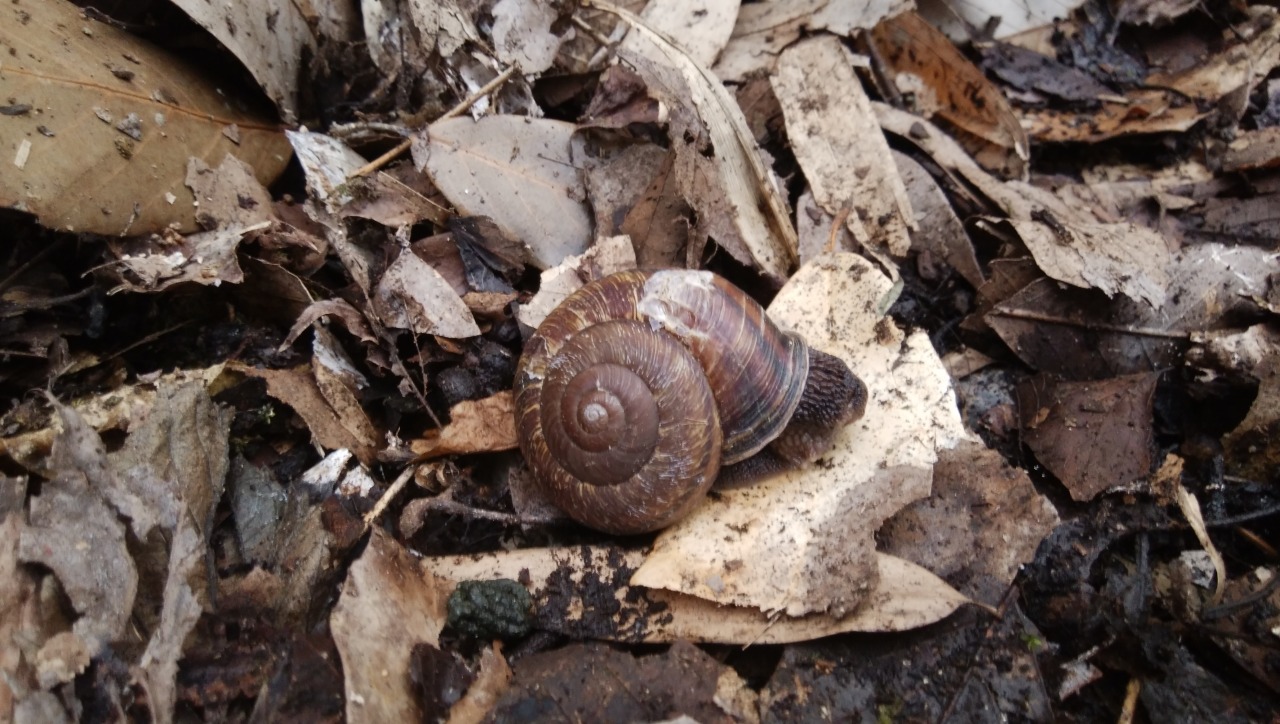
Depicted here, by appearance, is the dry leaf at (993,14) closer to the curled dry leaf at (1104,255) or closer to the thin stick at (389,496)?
the curled dry leaf at (1104,255)

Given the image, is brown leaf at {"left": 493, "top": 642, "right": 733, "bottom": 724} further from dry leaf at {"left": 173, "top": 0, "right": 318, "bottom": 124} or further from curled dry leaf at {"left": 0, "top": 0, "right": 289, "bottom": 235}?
dry leaf at {"left": 173, "top": 0, "right": 318, "bottom": 124}

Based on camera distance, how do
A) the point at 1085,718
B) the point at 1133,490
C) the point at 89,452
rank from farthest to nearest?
the point at 1133,490 < the point at 1085,718 < the point at 89,452

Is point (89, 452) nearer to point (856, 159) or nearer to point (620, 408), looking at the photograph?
point (620, 408)

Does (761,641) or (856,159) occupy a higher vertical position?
(856,159)

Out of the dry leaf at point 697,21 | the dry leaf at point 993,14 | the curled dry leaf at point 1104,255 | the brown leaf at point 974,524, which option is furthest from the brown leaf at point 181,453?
the dry leaf at point 993,14

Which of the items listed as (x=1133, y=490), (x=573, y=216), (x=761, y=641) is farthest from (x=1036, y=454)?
(x=573, y=216)
